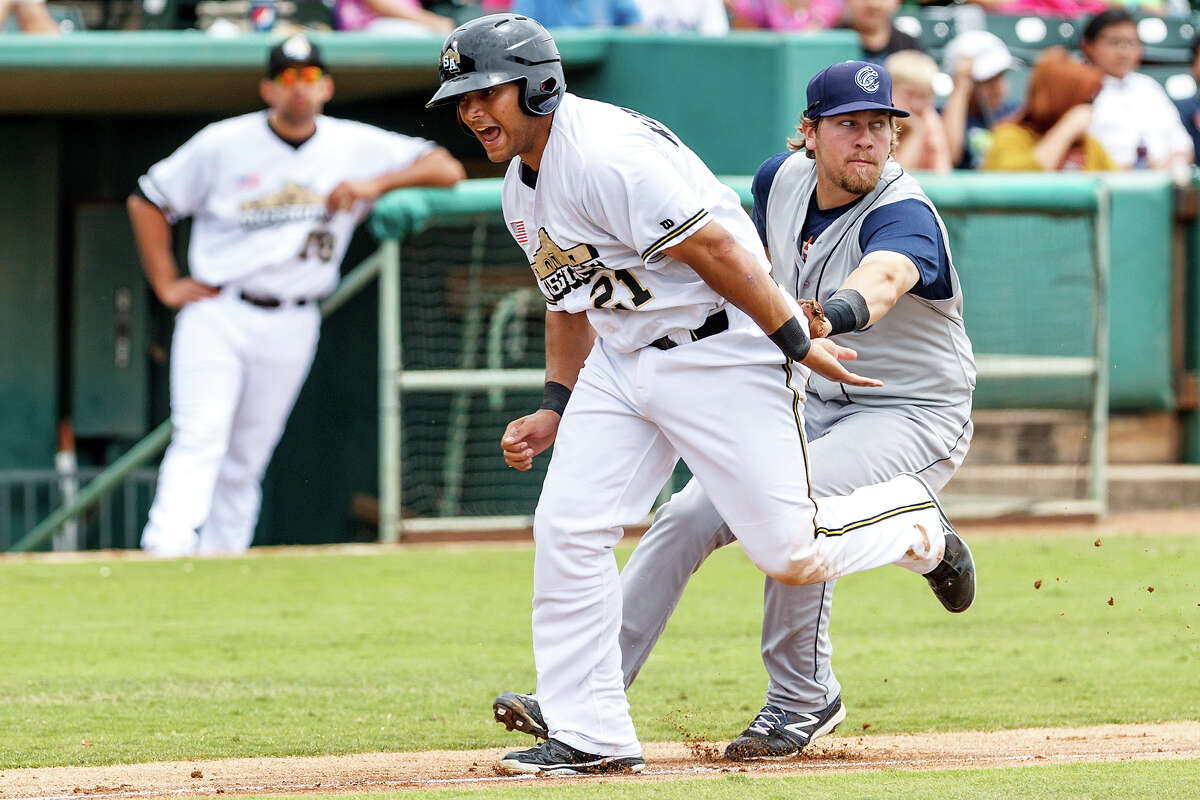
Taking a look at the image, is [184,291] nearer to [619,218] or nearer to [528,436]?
[528,436]

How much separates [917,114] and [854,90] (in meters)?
4.45

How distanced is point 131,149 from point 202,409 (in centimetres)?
410

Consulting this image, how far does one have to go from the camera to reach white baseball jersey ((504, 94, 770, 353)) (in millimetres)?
3455

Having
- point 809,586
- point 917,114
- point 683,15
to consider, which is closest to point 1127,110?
point 917,114

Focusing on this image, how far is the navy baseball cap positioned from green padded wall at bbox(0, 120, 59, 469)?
317 inches

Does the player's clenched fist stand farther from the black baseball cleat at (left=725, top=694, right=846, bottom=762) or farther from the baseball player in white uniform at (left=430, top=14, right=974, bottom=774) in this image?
the black baseball cleat at (left=725, top=694, right=846, bottom=762)

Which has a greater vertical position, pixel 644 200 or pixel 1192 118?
pixel 1192 118

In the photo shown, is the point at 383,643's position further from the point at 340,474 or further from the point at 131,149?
the point at 131,149

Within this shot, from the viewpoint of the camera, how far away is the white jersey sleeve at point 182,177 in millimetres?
7781

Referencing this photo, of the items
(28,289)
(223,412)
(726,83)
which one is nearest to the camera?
(223,412)

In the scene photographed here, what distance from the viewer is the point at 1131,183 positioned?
349 inches

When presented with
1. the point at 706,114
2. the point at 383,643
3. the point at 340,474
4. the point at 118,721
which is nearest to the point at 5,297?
the point at 340,474

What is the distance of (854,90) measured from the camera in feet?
13.1

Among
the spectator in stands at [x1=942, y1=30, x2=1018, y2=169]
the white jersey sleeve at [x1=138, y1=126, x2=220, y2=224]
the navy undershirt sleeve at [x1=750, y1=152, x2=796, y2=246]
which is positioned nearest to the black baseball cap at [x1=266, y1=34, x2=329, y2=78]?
the white jersey sleeve at [x1=138, y1=126, x2=220, y2=224]
